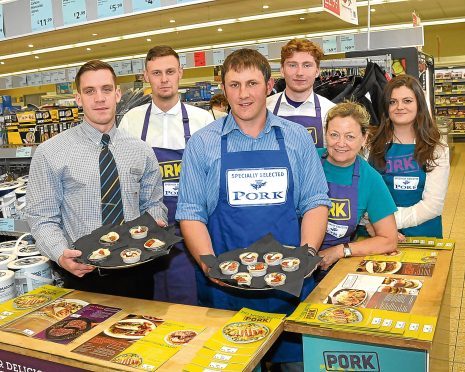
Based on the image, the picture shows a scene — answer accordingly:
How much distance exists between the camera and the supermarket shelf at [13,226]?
119 inches

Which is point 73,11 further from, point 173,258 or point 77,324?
point 77,324

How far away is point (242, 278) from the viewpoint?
5.87 feet

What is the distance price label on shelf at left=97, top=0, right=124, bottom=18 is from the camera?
4.52 metres

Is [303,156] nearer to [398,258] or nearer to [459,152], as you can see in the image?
[398,258]

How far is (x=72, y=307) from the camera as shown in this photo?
1972 mm

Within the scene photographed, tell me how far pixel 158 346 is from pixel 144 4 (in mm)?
3527

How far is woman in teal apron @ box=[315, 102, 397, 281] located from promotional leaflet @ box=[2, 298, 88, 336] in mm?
1240

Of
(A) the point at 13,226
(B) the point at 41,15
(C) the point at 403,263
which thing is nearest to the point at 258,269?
(C) the point at 403,263

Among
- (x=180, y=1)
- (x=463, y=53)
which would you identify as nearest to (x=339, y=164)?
(x=180, y=1)

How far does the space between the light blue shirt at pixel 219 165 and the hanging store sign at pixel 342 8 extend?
289 centimetres

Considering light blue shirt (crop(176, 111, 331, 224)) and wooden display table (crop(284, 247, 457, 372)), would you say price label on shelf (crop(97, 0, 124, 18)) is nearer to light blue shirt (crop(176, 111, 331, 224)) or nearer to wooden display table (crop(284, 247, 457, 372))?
light blue shirt (crop(176, 111, 331, 224))

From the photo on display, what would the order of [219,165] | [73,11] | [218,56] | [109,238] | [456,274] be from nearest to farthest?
[109,238] → [219,165] → [73,11] → [456,274] → [218,56]

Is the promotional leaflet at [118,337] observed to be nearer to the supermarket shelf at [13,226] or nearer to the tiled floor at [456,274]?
the tiled floor at [456,274]

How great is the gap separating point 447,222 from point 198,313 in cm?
647
